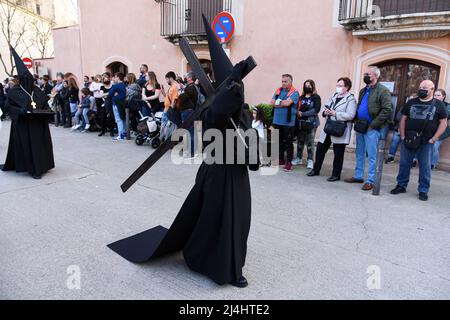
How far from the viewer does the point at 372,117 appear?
5738 millimetres

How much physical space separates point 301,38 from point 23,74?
6.64 metres

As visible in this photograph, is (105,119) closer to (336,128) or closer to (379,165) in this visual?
(336,128)

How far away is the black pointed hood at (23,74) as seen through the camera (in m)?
5.77

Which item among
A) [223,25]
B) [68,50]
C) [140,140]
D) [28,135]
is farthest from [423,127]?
[68,50]

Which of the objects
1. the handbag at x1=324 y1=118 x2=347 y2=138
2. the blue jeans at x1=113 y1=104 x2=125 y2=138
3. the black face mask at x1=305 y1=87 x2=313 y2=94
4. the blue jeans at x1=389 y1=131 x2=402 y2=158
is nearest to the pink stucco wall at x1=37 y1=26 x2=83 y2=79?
the blue jeans at x1=113 y1=104 x2=125 y2=138

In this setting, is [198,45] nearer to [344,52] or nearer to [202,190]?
[344,52]

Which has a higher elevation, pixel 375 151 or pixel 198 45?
pixel 198 45

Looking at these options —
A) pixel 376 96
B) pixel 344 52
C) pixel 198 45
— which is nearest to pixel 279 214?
pixel 376 96

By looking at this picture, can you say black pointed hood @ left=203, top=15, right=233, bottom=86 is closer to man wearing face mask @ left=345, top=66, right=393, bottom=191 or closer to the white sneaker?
man wearing face mask @ left=345, top=66, right=393, bottom=191

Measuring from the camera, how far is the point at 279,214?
467 centimetres

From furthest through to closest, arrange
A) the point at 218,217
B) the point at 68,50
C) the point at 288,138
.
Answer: the point at 68,50 < the point at 288,138 < the point at 218,217

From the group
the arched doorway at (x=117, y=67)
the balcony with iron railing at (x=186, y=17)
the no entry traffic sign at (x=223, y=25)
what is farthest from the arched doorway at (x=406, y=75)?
the arched doorway at (x=117, y=67)

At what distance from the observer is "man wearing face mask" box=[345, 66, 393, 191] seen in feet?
18.2

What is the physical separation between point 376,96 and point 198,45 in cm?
708
